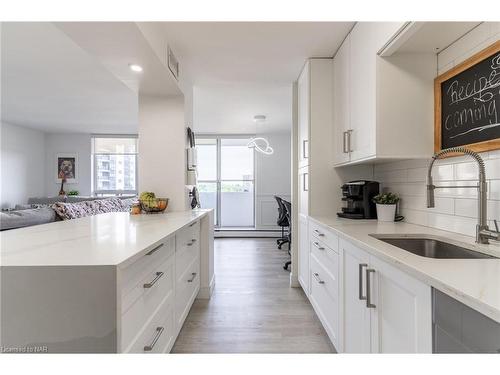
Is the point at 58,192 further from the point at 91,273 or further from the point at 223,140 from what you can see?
the point at 91,273

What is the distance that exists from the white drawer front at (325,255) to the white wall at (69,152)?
621 cm

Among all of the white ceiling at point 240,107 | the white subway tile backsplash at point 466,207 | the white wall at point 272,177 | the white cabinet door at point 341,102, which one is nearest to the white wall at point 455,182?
the white subway tile backsplash at point 466,207

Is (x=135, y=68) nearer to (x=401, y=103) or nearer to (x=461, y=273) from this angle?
(x=401, y=103)

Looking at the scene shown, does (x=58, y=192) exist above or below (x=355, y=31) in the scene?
below

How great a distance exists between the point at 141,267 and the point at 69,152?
22.3 feet

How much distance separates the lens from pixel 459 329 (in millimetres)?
722

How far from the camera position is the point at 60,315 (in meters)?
0.81

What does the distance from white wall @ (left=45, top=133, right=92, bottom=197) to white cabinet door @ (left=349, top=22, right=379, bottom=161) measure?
6.52m

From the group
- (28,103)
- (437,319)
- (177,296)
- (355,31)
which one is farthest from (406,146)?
(28,103)

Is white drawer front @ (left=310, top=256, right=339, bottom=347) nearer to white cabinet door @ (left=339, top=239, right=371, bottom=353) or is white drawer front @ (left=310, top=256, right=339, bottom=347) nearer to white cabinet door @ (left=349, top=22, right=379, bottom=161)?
white cabinet door @ (left=339, top=239, right=371, bottom=353)

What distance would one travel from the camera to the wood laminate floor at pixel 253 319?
1.94 m

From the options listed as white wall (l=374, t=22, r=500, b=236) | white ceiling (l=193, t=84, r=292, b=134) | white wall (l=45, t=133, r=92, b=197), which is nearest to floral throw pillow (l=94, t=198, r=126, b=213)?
white ceiling (l=193, t=84, r=292, b=134)

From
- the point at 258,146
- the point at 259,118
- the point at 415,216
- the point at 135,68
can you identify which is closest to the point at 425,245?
the point at 415,216

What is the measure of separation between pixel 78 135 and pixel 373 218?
6.97 m
